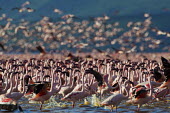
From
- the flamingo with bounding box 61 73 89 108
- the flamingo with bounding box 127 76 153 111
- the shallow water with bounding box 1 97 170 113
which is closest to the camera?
the flamingo with bounding box 127 76 153 111

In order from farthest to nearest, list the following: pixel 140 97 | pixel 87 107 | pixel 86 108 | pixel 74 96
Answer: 1. pixel 87 107
2. pixel 86 108
3. pixel 74 96
4. pixel 140 97

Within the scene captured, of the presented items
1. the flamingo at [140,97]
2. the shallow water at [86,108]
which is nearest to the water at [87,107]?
the shallow water at [86,108]

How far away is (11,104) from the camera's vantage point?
1834 centimetres

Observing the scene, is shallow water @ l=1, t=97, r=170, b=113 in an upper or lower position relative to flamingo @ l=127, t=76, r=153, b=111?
lower

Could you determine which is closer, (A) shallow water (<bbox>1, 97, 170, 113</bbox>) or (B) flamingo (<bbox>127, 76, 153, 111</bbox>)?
(B) flamingo (<bbox>127, 76, 153, 111</bbox>)

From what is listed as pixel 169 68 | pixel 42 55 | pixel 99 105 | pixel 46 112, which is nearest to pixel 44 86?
pixel 46 112

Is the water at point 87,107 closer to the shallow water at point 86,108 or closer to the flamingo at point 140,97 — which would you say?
the shallow water at point 86,108

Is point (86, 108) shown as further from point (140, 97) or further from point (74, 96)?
point (140, 97)

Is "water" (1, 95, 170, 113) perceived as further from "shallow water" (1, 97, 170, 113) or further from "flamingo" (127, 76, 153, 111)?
"flamingo" (127, 76, 153, 111)

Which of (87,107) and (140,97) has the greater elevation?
(140,97)

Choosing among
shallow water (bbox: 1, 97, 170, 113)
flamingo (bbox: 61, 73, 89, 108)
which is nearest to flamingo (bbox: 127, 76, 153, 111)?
shallow water (bbox: 1, 97, 170, 113)

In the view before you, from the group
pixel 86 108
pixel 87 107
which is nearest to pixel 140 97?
pixel 86 108

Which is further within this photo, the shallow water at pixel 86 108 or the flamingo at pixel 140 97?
the shallow water at pixel 86 108

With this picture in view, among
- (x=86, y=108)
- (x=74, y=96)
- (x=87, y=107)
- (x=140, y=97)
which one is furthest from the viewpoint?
(x=87, y=107)
